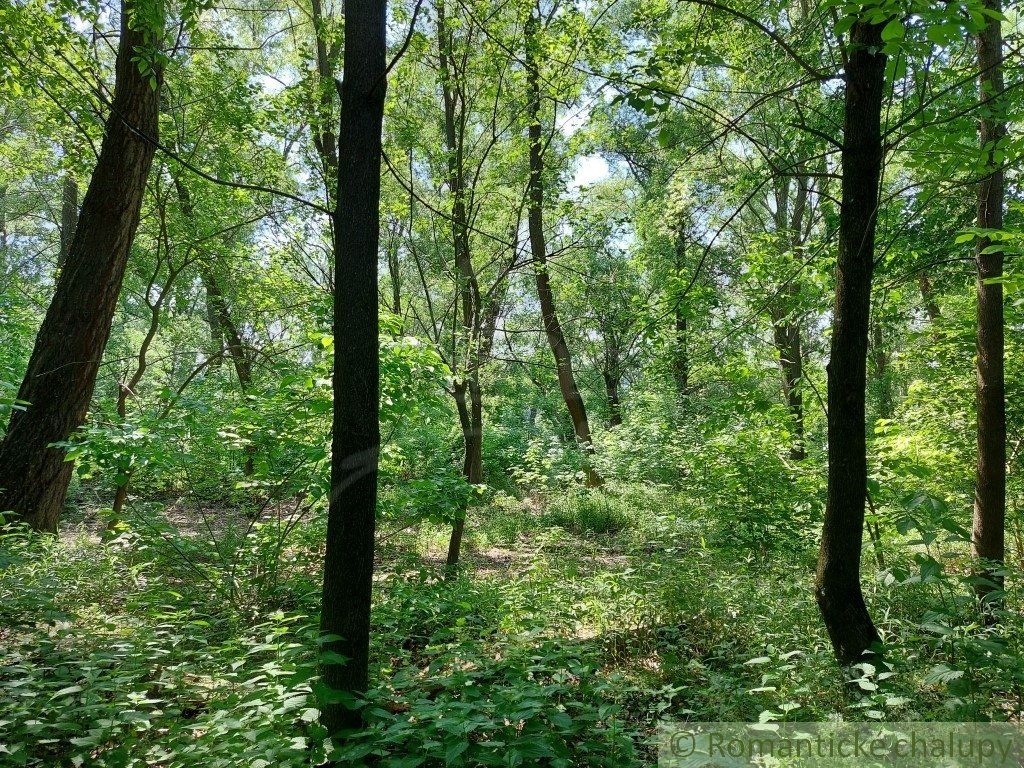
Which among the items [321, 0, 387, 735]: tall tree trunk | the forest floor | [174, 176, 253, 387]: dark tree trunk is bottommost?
the forest floor

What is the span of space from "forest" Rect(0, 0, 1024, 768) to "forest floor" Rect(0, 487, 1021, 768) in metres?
0.03

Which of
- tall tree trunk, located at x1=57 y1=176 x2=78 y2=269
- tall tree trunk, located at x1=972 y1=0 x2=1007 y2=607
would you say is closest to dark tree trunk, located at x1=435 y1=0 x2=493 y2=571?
tall tree trunk, located at x1=972 y1=0 x2=1007 y2=607

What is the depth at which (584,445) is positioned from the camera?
12.4 metres

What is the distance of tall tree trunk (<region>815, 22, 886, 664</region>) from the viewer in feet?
8.83

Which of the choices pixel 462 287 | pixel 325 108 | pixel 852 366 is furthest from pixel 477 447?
pixel 852 366

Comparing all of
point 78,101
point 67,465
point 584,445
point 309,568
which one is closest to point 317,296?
point 78,101

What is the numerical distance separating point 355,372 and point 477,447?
512cm

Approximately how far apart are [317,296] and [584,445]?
21.3ft

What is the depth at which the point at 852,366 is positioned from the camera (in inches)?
108

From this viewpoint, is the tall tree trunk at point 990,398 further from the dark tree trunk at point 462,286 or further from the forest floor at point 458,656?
the dark tree trunk at point 462,286

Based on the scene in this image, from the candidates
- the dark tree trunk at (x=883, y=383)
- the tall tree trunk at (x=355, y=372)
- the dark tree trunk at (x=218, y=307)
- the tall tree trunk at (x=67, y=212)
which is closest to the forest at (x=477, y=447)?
the tall tree trunk at (x=355, y=372)

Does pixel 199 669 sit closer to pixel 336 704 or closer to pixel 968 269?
pixel 336 704

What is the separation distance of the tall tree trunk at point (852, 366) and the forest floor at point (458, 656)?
0.21 m

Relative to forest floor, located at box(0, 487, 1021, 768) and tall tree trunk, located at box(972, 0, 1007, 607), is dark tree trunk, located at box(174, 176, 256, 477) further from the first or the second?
tall tree trunk, located at box(972, 0, 1007, 607)
